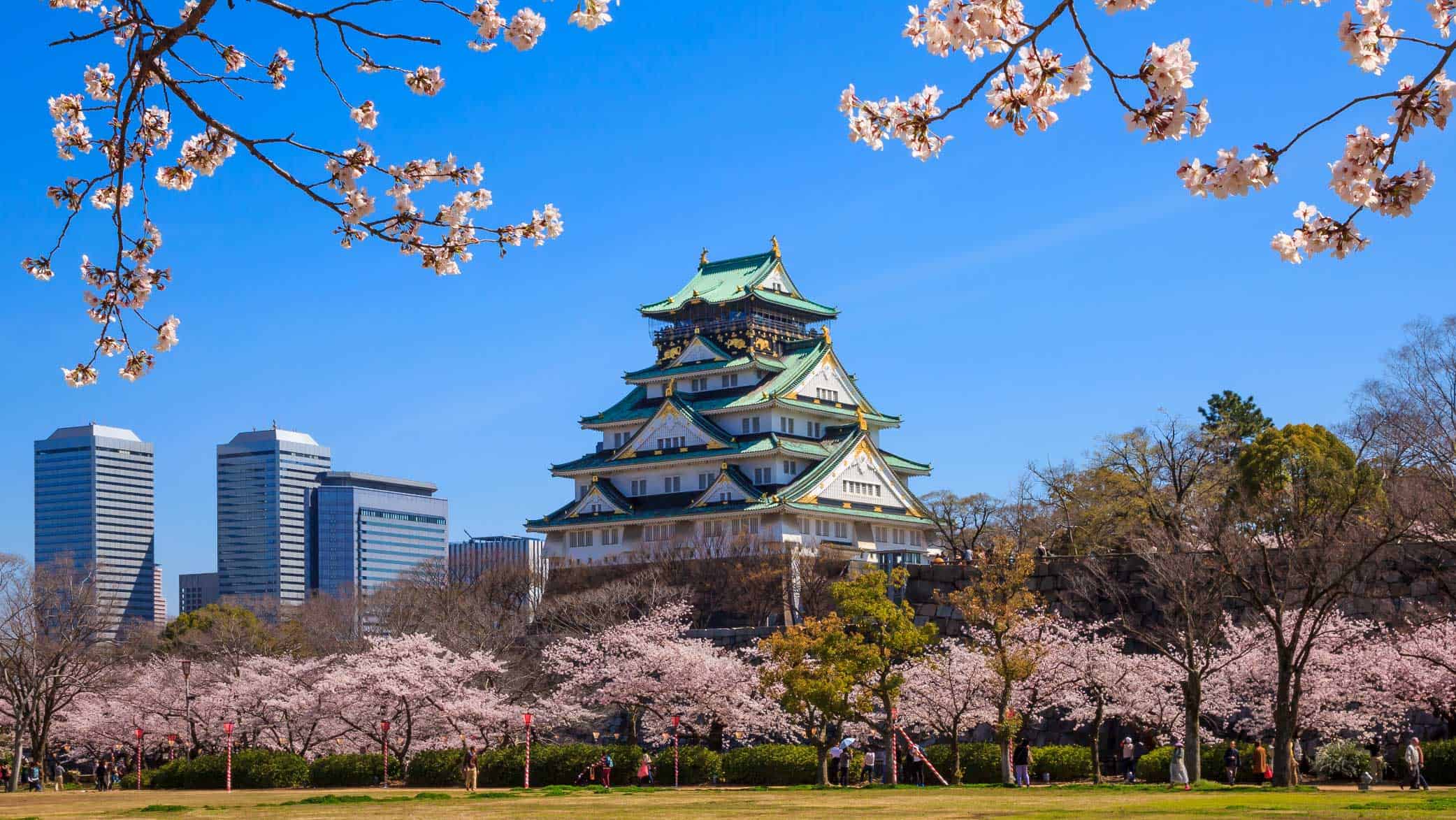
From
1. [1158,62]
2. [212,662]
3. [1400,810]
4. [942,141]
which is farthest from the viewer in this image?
[212,662]

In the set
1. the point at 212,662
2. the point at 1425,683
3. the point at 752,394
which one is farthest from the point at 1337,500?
the point at 212,662

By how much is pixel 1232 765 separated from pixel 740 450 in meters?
38.1

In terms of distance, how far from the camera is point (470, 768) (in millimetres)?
38438

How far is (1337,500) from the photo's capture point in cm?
4012

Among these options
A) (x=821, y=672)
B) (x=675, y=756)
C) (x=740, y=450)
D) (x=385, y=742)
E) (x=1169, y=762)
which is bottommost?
(x=1169, y=762)

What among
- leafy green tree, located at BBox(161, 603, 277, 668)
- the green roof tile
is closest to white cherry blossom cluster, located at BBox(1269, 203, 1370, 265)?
leafy green tree, located at BBox(161, 603, 277, 668)

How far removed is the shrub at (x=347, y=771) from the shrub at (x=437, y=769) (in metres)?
0.99

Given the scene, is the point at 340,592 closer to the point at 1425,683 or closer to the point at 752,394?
the point at 752,394

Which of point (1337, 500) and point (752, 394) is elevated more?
point (752, 394)

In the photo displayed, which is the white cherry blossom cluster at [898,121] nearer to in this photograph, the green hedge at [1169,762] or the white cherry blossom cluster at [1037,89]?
the white cherry blossom cluster at [1037,89]

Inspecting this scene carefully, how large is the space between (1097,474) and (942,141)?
57.3 metres

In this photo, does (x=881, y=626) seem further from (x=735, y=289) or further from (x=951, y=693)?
(x=735, y=289)

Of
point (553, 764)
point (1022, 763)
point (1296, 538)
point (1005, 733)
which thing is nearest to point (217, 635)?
point (553, 764)

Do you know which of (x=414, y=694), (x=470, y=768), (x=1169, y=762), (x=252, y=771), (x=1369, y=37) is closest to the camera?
(x=1369, y=37)
